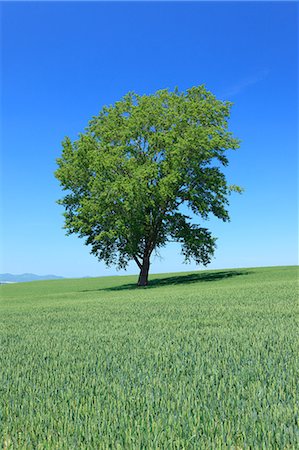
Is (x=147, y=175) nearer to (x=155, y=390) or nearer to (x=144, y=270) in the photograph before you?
(x=144, y=270)

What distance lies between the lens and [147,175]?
32.2 metres

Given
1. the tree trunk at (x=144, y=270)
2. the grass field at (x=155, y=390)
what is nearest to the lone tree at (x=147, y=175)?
the tree trunk at (x=144, y=270)

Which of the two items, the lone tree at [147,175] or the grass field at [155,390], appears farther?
the lone tree at [147,175]

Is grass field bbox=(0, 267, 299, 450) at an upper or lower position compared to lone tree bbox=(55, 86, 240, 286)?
lower

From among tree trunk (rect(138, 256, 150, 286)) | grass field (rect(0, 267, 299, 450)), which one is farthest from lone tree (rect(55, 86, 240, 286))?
grass field (rect(0, 267, 299, 450))

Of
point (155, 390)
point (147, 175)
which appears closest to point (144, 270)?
point (147, 175)

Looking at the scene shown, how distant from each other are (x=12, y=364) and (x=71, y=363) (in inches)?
42.2

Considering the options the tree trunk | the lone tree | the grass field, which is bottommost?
the grass field

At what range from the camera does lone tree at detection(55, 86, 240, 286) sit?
33.3 m

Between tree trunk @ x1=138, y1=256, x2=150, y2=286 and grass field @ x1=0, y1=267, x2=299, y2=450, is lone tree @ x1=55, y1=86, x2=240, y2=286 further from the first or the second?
grass field @ x1=0, y1=267, x2=299, y2=450

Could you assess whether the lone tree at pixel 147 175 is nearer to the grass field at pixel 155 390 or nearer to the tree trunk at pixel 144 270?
the tree trunk at pixel 144 270

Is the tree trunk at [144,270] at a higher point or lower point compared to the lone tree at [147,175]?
lower

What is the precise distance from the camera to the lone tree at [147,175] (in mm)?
33281

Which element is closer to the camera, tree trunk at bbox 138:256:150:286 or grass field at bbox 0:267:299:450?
grass field at bbox 0:267:299:450
